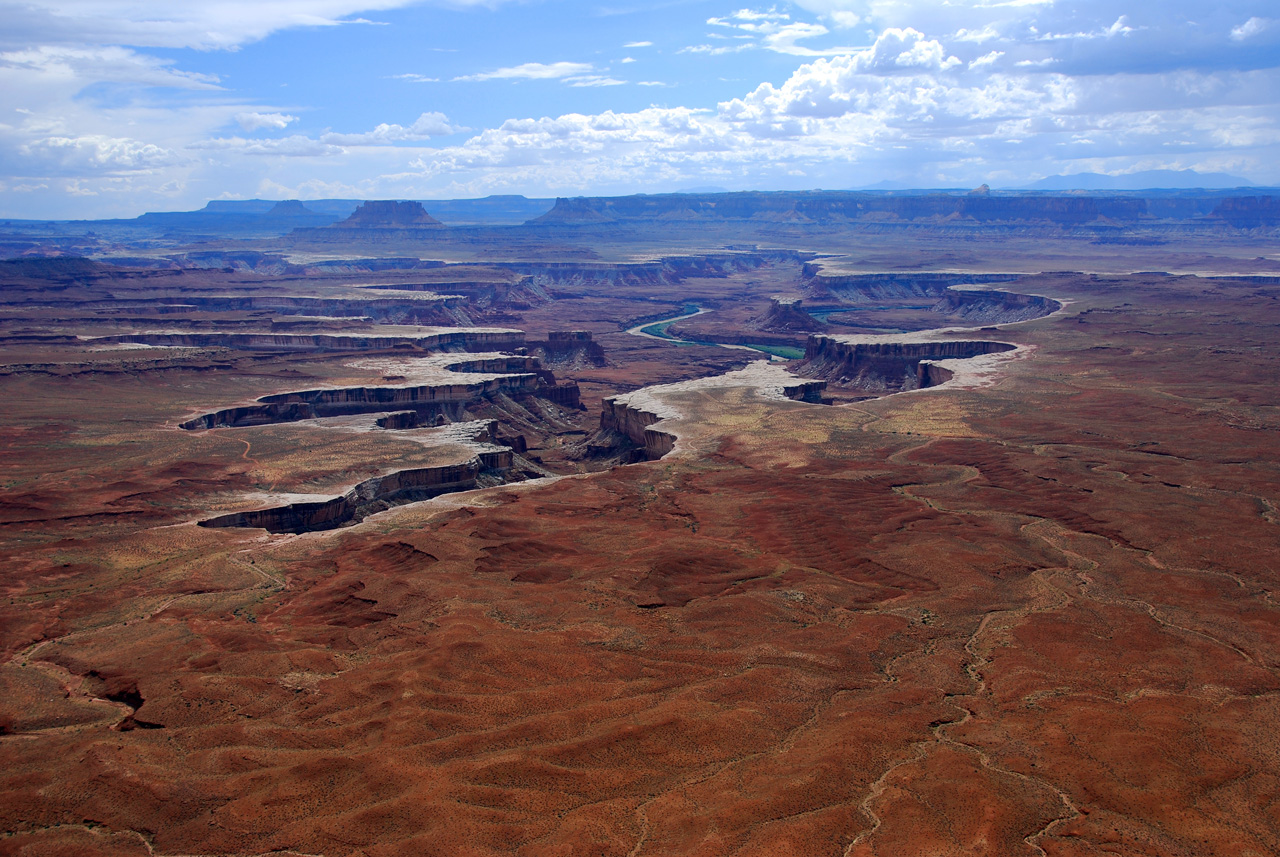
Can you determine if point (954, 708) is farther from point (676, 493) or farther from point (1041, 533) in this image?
point (676, 493)

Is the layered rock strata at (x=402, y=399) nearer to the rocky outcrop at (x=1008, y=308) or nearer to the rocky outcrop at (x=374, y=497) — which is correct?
the rocky outcrop at (x=374, y=497)

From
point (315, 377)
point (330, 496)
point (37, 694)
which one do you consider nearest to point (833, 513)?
point (330, 496)

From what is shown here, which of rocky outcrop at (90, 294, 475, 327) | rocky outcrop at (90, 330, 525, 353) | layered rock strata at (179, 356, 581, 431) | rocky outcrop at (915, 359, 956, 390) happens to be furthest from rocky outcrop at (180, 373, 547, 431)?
rocky outcrop at (90, 294, 475, 327)

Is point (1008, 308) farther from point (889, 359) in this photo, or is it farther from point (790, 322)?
point (889, 359)

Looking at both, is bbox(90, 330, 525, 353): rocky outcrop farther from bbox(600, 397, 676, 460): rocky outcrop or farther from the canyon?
bbox(600, 397, 676, 460): rocky outcrop

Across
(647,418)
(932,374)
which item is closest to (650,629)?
(647,418)

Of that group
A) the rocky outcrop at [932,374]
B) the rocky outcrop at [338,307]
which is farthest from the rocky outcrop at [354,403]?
the rocky outcrop at [338,307]
